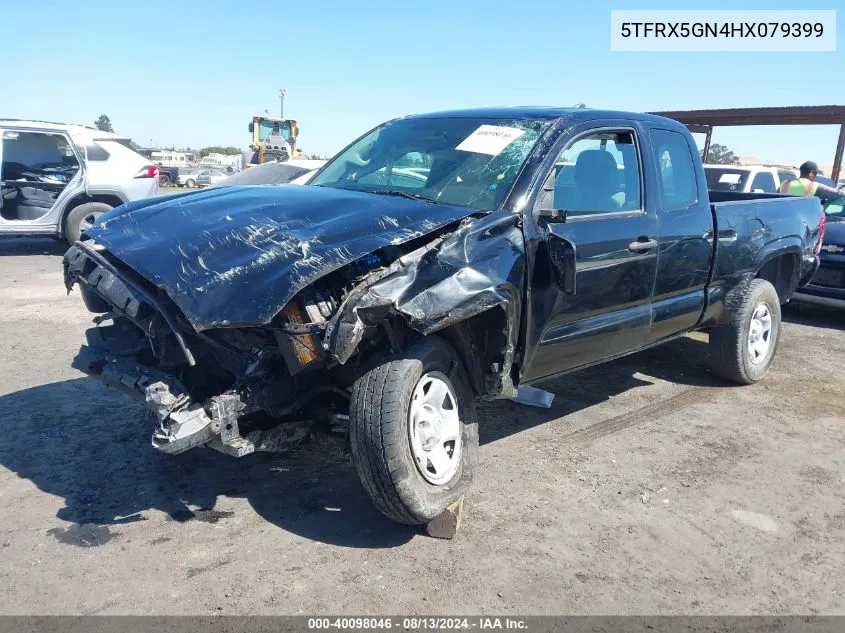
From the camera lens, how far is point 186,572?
3092 mm

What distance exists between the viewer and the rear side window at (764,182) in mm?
11136

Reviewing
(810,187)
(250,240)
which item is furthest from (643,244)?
(810,187)

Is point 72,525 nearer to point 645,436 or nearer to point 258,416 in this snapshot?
point 258,416

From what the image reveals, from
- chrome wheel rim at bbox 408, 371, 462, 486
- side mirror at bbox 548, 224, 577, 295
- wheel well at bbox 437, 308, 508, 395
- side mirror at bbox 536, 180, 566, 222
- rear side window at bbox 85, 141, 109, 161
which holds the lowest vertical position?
chrome wheel rim at bbox 408, 371, 462, 486

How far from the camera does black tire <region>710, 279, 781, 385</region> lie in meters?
5.58

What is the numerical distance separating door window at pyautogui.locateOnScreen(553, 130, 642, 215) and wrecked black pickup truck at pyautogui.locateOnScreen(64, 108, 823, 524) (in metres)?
0.01

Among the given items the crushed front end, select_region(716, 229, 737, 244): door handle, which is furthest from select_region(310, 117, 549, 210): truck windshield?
select_region(716, 229, 737, 244): door handle

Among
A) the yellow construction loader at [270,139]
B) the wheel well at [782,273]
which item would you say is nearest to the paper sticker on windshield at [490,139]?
the wheel well at [782,273]

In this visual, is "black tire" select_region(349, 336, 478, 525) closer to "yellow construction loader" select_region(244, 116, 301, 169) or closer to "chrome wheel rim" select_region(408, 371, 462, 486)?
"chrome wheel rim" select_region(408, 371, 462, 486)

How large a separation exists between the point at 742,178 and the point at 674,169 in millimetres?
6909

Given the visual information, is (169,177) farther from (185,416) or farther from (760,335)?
(185,416)

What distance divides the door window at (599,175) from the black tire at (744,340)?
1673 millimetres

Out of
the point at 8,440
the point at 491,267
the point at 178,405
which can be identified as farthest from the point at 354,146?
the point at 8,440

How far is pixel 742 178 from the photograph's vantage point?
1099cm
